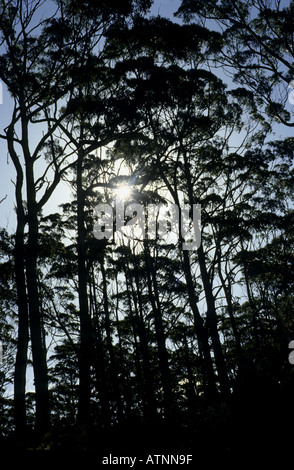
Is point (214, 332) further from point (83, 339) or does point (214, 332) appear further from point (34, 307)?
point (34, 307)

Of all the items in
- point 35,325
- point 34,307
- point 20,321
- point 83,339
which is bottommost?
point 83,339

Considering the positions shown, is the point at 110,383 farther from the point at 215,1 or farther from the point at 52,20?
the point at 215,1

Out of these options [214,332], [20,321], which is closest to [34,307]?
[20,321]

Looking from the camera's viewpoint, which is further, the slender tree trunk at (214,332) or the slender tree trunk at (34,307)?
the slender tree trunk at (214,332)

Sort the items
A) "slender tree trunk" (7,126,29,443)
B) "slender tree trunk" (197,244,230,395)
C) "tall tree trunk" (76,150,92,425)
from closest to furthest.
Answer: "slender tree trunk" (7,126,29,443), "tall tree trunk" (76,150,92,425), "slender tree trunk" (197,244,230,395)

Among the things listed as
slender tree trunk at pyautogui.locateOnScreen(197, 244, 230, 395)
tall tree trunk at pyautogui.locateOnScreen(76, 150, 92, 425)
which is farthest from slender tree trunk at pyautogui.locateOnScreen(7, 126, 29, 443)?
slender tree trunk at pyautogui.locateOnScreen(197, 244, 230, 395)

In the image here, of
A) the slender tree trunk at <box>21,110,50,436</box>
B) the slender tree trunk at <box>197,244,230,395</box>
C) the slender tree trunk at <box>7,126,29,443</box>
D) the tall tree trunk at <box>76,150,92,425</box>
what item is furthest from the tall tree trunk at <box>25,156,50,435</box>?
the slender tree trunk at <box>197,244,230,395</box>

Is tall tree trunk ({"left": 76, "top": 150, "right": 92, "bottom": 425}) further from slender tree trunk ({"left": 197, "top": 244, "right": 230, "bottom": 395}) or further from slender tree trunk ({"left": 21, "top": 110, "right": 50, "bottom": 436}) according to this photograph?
slender tree trunk ({"left": 197, "top": 244, "right": 230, "bottom": 395})

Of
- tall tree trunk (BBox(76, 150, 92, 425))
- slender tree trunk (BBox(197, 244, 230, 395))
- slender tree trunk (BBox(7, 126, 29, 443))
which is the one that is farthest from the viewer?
slender tree trunk (BBox(197, 244, 230, 395))

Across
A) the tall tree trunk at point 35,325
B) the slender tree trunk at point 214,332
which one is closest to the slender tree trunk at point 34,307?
the tall tree trunk at point 35,325

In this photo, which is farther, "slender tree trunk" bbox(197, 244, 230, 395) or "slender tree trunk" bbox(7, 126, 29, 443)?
"slender tree trunk" bbox(197, 244, 230, 395)

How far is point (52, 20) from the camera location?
13.6 meters

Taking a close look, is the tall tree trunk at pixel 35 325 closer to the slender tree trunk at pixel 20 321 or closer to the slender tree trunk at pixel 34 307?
the slender tree trunk at pixel 34 307
